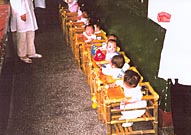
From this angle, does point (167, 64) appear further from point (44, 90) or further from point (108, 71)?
point (44, 90)

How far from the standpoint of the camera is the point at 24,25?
6.47 meters

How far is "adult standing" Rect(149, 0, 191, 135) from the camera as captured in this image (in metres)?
3.15

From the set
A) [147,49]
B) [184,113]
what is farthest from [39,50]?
[184,113]

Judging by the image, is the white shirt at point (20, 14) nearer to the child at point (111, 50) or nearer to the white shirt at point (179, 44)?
the child at point (111, 50)

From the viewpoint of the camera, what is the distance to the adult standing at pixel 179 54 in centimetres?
315

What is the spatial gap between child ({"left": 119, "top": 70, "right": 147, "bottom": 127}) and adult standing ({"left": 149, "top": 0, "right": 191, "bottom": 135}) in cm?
62

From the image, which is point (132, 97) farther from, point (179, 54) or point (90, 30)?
point (90, 30)

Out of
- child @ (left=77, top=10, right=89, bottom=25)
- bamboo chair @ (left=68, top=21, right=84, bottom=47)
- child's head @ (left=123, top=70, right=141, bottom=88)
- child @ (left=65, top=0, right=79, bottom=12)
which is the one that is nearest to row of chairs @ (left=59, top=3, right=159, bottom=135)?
child's head @ (left=123, top=70, right=141, bottom=88)

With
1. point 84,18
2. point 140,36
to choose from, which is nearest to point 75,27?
point 84,18

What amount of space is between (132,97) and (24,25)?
3.14m

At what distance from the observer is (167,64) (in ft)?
10.8

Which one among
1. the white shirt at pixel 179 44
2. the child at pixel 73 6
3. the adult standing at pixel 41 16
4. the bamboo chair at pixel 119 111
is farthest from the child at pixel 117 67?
the adult standing at pixel 41 16

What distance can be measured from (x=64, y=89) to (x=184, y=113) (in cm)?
257

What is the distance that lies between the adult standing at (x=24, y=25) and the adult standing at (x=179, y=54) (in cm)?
339
